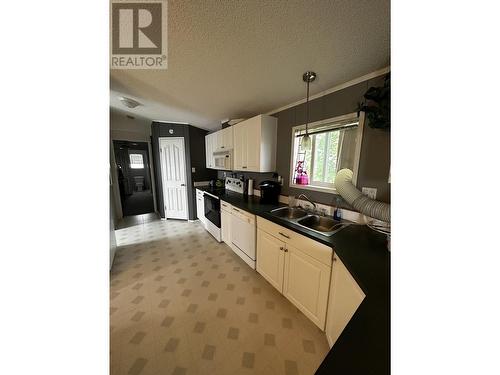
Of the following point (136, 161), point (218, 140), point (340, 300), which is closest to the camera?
point (340, 300)

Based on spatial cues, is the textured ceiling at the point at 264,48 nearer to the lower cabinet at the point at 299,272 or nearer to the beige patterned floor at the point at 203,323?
the lower cabinet at the point at 299,272

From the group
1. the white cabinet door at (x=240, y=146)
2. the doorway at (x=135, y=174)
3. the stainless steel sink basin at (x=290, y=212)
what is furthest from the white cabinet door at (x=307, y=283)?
the doorway at (x=135, y=174)

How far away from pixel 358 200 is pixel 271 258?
3.36ft

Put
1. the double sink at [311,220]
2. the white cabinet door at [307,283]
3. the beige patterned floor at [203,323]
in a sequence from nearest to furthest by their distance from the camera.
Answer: the beige patterned floor at [203,323] → the white cabinet door at [307,283] → the double sink at [311,220]

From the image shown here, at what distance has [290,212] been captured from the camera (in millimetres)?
1956

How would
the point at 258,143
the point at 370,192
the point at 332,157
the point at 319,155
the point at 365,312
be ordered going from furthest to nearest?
the point at 258,143
the point at 319,155
the point at 332,157
the point at 370,192
the point at 365,312

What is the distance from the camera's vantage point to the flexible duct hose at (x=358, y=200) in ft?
4.26

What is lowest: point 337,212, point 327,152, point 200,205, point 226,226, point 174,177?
point 226,226

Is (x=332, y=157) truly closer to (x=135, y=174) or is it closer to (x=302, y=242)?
(x=302, y=242)

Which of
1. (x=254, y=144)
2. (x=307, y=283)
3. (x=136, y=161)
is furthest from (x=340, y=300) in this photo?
(x=136, y=161)

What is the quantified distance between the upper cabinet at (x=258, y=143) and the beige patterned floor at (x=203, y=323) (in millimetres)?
1417
